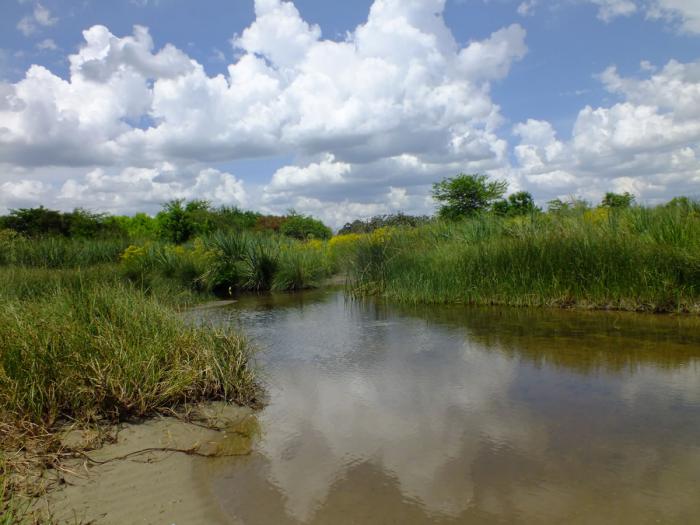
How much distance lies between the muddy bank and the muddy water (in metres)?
0.17

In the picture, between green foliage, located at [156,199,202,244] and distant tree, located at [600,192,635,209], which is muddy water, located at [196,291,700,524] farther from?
green foliage, located at [156,199,202,244]

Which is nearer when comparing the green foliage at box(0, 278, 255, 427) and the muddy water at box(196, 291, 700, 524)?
the muddy water at box(196, 291, 700, 524)

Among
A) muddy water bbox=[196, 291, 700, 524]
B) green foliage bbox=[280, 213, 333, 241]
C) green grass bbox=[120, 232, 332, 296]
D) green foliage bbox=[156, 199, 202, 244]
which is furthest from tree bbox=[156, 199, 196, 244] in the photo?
muddy water bbox=[196, 291, 700, 524]

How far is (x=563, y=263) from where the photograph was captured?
11.2m

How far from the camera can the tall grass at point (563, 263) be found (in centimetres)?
1010

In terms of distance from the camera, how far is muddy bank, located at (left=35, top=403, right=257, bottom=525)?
3.43 metres

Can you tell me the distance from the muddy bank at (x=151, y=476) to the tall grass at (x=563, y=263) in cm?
831

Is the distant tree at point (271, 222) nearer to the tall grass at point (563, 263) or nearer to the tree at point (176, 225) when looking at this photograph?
the tree at point (176, 225)

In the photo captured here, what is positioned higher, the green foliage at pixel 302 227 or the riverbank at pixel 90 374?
the green foliage at pixel 302 227

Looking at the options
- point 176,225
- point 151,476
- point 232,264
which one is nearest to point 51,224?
point 176,225

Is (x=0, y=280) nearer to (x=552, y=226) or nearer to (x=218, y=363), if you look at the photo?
(x=218, y=363)

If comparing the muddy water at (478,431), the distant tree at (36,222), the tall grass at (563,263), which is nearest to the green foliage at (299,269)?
the tall grass at (563,263)

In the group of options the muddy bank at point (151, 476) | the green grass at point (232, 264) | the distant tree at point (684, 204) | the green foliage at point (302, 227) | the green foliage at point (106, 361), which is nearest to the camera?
the muddy bank at point (151, 476)

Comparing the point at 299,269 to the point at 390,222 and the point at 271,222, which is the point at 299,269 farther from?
the point at 271,222
